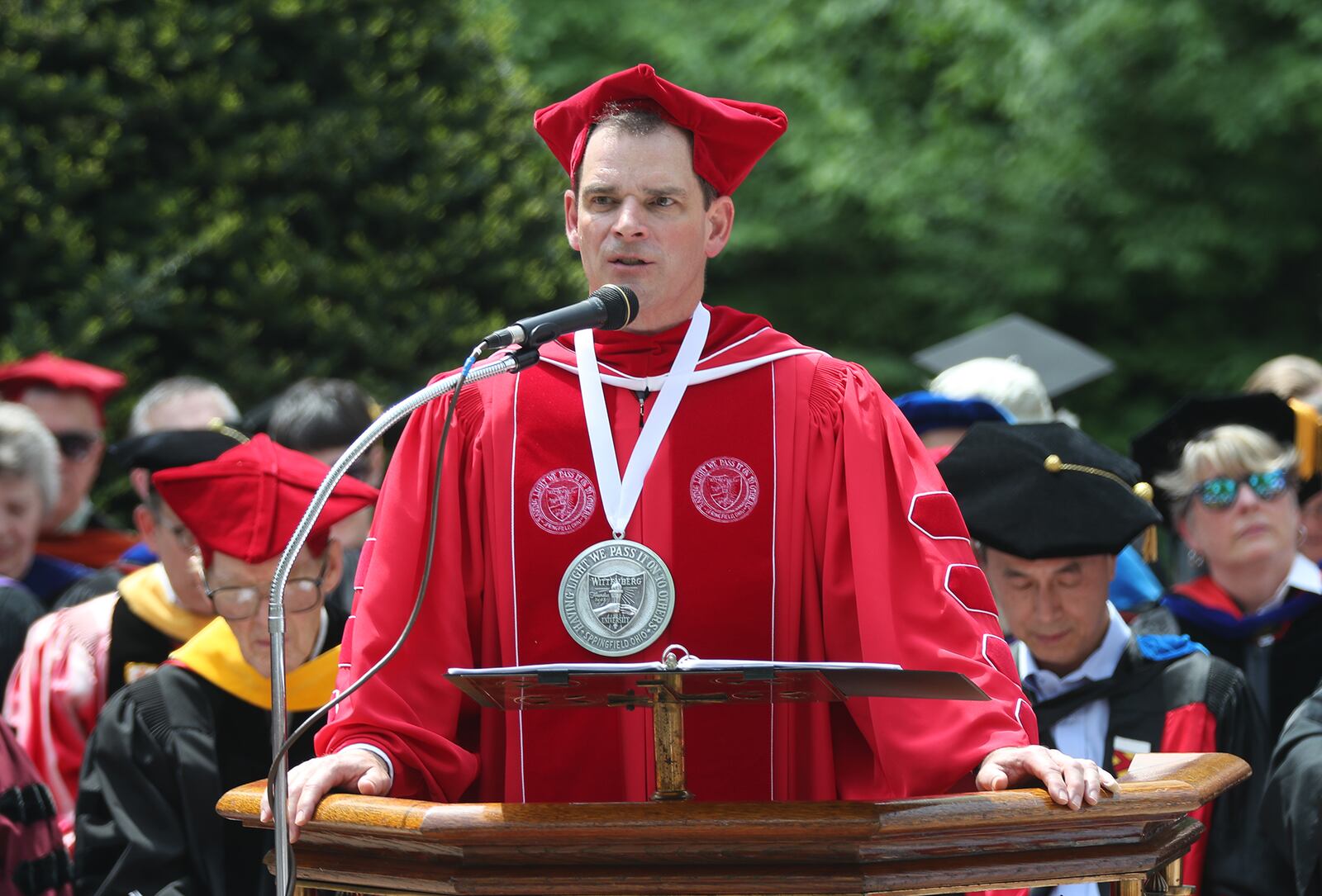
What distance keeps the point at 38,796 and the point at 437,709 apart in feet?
5.04

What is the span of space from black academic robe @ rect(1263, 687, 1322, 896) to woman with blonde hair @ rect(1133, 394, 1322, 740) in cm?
123

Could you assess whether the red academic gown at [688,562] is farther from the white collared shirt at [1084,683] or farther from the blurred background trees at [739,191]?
the blurred background trees at [739,191]

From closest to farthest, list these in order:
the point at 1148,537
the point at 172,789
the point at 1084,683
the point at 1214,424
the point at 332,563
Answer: the point at 172,789, the point at 1084,683, the point at 332,563, the point at 1148,537, the point at 1214,424

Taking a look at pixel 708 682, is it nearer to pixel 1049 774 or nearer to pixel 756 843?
pixel 756 843

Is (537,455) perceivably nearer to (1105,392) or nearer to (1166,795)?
(1166,795)

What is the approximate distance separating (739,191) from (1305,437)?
8686 millimetres

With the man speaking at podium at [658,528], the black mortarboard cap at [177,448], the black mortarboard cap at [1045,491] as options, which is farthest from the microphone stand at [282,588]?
the black mortarboard cap at [177,448]

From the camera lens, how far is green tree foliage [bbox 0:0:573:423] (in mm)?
7621

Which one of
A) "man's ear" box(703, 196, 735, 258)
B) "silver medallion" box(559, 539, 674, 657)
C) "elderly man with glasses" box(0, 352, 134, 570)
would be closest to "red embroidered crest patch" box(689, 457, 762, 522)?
"silver medallion" box(559, 539, 674, 657)

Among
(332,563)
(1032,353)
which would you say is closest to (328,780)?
(332,563)

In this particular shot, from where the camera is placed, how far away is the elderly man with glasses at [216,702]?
4.20 metres

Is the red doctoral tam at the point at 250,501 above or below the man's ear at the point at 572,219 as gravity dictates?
below

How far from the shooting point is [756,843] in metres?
2.45

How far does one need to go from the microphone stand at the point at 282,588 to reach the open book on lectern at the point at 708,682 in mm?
276
